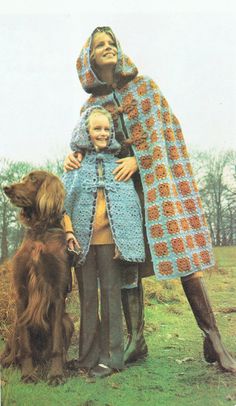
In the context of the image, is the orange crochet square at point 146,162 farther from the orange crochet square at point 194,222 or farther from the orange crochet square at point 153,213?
the orange crochet square at point 194,222

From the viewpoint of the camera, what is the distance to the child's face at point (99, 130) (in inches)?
101

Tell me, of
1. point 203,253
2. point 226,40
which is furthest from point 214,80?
point 203,253

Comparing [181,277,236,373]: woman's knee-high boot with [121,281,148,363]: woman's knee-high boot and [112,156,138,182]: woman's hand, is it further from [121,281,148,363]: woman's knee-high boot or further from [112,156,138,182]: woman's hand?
[112,156,138,182]: woman's hand

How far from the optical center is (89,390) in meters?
2.38

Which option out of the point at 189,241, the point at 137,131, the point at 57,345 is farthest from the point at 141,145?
the point at 57,345

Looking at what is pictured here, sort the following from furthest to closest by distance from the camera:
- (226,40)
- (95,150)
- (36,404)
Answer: (226,40), (95,150), (36,404)

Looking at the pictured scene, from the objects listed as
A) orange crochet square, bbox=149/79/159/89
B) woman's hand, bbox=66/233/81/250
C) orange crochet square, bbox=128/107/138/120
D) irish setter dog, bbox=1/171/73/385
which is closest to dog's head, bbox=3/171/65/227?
irish setter dog, bbox=1/171/73/385

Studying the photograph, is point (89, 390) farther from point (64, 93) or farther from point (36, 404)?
point (64, 93)

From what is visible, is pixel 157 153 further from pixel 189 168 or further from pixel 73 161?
pixel 73 161

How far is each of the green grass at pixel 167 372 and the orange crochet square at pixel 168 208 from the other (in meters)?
0.38

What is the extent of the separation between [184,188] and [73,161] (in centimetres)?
64

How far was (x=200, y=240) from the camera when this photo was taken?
2.65 metres

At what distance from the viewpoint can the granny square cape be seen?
8.43 ft

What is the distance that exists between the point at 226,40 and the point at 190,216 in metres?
1.04
